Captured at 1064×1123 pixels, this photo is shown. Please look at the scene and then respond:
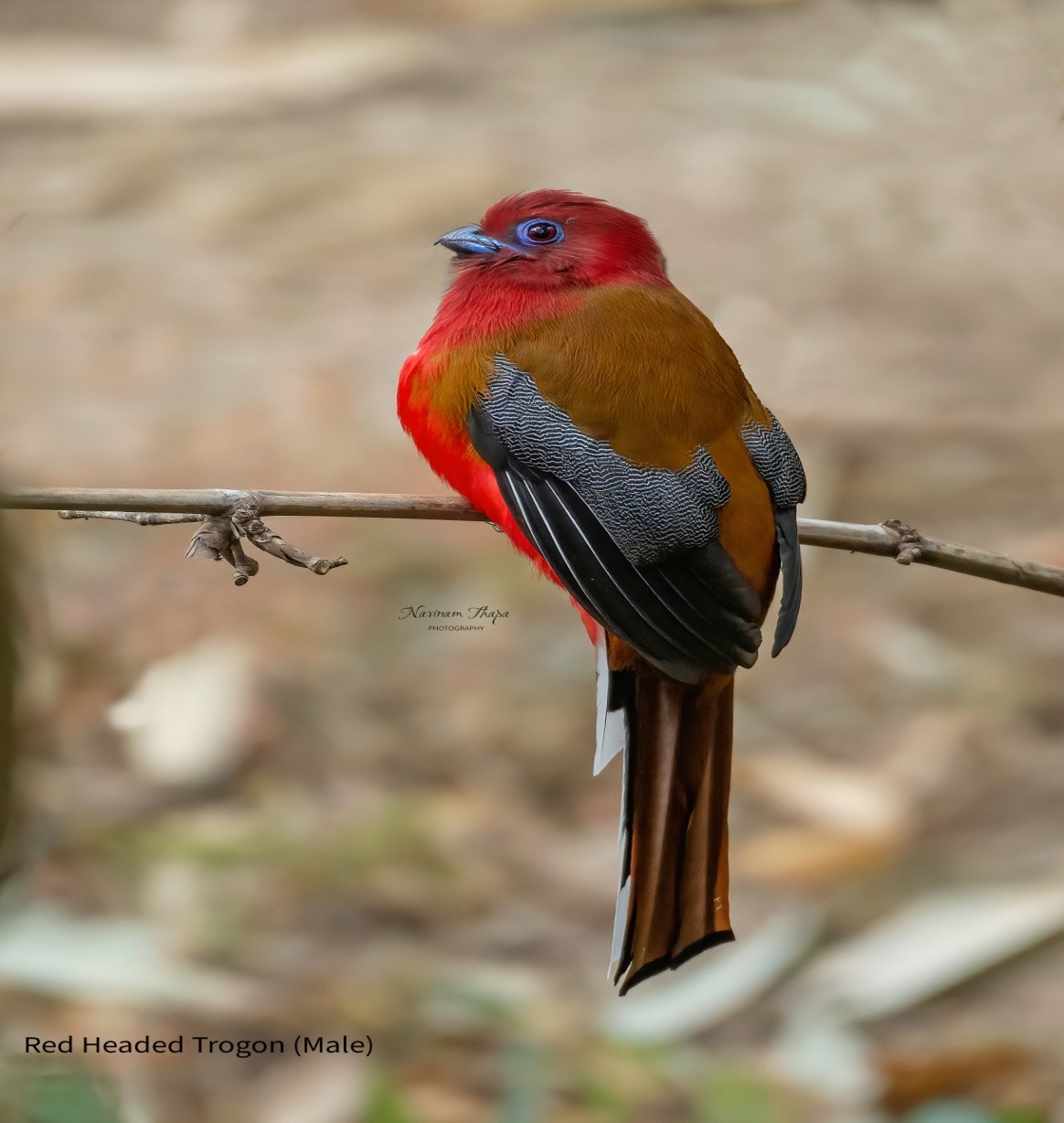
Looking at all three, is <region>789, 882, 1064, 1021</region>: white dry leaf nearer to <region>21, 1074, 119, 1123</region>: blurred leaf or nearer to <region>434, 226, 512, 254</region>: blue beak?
<region>21, 1074, 119, 1123</region>: blurred leaf

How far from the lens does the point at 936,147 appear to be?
12.0 ft

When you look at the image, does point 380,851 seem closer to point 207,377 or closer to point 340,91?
point 207,377

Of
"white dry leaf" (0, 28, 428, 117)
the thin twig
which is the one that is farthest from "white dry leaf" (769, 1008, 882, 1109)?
"white dry leaf" (0, 28, 428, 117)

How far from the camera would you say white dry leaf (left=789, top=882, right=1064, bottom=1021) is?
2934mm

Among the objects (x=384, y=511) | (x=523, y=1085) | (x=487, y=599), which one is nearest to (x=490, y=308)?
(x=384, y=511)

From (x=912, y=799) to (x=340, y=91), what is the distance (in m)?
2.59

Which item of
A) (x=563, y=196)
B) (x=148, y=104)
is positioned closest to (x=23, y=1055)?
(x=563, y=196)

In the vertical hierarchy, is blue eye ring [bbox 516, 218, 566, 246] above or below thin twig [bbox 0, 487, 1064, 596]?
above

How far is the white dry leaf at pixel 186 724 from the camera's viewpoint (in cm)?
313

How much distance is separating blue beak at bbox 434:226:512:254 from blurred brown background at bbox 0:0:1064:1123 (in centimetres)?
87

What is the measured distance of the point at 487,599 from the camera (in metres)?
3.28

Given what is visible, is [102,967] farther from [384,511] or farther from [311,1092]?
[384,511]

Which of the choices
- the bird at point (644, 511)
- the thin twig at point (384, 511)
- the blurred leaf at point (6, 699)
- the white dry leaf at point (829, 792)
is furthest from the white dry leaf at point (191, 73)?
the blurred leaf at point (6, 699)

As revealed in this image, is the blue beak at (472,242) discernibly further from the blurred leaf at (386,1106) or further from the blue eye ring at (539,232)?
the blurred leaf at (386,1106)
